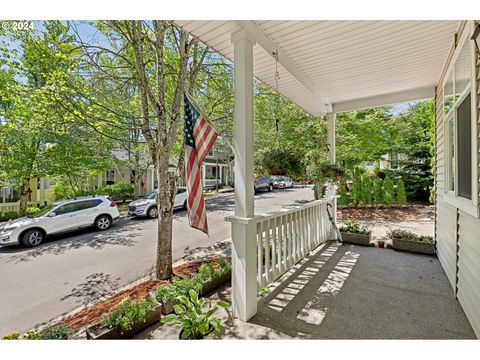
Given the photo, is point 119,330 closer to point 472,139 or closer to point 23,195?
point 472,139

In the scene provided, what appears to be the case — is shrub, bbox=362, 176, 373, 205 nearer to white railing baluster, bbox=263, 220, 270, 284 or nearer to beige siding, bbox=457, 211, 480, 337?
beige siding, bbox=457, 211, 480, 337

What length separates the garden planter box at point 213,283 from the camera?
2.59 metres

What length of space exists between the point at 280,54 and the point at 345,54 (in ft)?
2.70

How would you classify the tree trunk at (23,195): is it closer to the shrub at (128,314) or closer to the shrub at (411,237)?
the shrub at (128,314)

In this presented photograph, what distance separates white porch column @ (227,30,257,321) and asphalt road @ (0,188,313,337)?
7.73 ft

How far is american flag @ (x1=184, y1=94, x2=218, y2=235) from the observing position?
2.17m

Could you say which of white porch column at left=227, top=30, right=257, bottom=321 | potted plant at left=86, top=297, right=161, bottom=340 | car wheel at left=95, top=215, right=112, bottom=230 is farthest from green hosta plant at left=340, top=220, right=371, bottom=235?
car wheel at left=95, top=215, right=112, bottom=230

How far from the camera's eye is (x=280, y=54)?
266cm

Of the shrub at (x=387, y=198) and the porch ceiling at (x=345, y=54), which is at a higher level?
the porch ceiling at (x=345, y=54)

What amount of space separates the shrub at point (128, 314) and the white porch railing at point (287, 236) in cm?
115

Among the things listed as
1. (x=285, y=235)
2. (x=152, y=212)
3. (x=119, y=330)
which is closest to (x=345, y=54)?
(x=285, y=235)

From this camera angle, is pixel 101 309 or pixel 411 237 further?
pixel 411 237

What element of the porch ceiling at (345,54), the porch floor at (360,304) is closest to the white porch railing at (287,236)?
the porch floor at (360,304)
